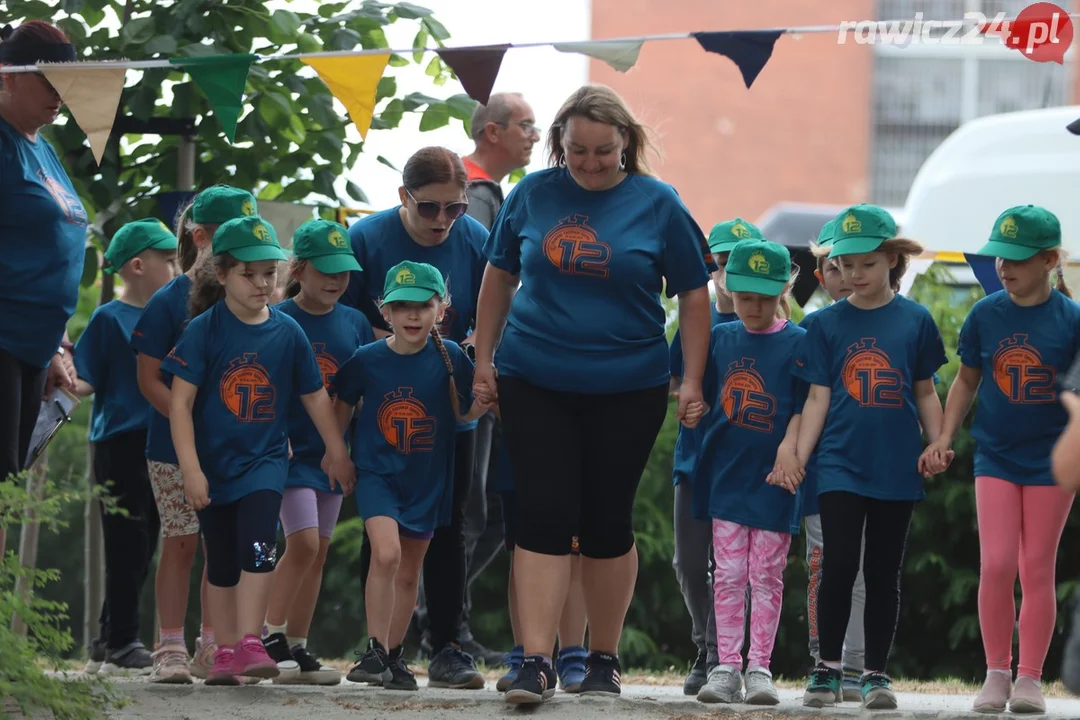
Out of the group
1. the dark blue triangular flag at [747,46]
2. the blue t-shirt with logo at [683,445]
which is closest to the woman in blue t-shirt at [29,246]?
the blue t-shirt with logo at [683,445]

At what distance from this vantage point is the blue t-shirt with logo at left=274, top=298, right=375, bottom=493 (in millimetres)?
5941

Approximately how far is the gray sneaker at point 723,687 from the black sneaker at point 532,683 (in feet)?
2.28

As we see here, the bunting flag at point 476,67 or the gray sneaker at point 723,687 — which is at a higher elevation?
the bunting flag at point 476,67

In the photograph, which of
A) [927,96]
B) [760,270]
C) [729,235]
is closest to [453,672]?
[760,270]

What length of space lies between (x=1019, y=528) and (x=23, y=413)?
335 cm

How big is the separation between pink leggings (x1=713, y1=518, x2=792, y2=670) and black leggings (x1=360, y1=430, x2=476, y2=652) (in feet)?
3.02

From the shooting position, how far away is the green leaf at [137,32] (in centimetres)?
667

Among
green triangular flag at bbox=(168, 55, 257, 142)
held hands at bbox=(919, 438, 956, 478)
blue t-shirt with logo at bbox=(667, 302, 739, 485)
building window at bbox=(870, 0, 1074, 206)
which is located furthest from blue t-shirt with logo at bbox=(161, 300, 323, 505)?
building window at bbox=(870, 0, 1074, 206)

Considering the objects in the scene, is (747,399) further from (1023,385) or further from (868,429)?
(1023,385)

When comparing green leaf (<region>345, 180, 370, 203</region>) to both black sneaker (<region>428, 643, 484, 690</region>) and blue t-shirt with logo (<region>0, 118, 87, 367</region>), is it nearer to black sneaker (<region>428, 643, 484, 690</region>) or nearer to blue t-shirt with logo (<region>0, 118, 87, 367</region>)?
blue t-shirt with logo (<region>0, 118, 87, 367</region>)

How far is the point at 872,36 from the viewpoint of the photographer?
20.3 feet

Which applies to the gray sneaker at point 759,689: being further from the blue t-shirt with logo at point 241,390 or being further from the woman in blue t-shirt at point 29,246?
the woman in blue t-shirt at point 29,246

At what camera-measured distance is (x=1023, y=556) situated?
18.1 ft

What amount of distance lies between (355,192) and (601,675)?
9.66 feet
